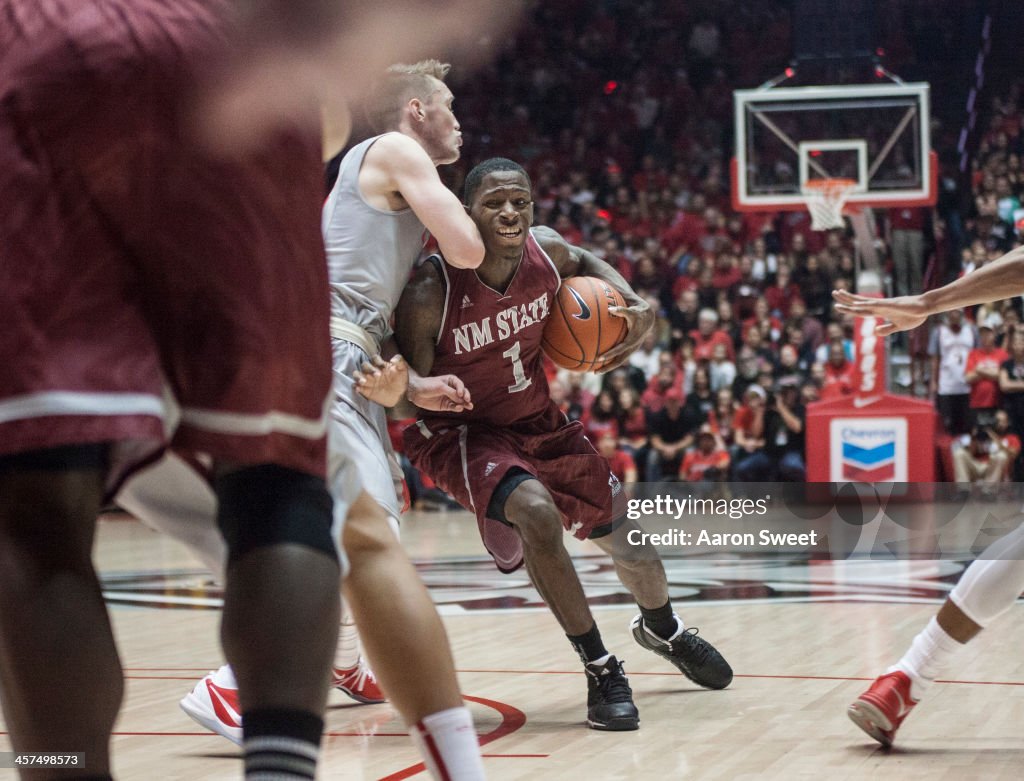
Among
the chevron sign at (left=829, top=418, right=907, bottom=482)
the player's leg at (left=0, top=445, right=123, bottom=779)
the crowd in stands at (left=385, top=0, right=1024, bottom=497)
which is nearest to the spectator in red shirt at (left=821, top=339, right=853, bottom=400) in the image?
the crowd in stands at (left=385, top=0, right=1024, bottom=497)

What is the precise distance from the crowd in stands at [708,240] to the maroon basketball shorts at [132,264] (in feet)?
33.7

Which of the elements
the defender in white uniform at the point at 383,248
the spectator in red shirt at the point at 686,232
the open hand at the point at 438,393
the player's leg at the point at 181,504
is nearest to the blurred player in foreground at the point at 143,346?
the player's leg at the point at 181,504

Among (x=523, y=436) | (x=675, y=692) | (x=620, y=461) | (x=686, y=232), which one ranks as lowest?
(x=620, y=461)

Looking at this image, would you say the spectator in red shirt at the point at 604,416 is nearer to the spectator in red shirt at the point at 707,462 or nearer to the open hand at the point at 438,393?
the spectator in red shirt at the point at 707,462

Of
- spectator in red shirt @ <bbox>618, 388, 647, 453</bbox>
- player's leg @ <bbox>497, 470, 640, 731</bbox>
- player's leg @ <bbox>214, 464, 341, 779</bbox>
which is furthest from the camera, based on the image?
spectator in red shirt @ <bbox>618, 388, 647, 453</bbox>

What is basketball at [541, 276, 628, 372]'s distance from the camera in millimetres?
3852

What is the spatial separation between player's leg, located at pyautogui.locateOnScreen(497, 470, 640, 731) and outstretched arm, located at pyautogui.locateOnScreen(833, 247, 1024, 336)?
1.02m

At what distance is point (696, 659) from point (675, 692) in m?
0.14

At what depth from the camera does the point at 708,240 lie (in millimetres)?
15180

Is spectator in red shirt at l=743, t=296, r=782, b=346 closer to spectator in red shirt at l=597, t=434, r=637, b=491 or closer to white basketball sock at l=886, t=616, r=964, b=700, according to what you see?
spectator in red shirt at l=597, t=434, r=637, b=491

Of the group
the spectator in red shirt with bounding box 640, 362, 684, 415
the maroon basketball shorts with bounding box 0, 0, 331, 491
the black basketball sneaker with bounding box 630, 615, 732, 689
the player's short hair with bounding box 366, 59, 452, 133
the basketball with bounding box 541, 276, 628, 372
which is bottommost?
the spectator in red shirt with bounding box 640, 362, 684, 415

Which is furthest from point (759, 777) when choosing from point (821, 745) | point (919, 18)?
point (919, 18)

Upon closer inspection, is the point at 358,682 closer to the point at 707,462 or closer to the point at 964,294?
the point at 964,294

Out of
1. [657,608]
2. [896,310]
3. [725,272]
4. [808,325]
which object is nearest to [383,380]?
[896,310]
